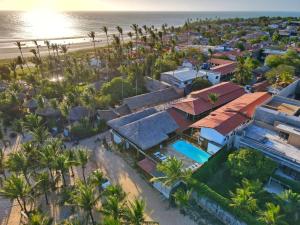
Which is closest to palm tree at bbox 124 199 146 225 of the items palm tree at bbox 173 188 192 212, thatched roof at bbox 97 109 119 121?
palm tree at bbox 173 188 192 212

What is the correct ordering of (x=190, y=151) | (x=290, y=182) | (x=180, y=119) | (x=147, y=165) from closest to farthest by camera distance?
1. (x=290, y=182)
2. (x=147, y=165)
3. (x=190, y=151)
4. (x=180, y=119)

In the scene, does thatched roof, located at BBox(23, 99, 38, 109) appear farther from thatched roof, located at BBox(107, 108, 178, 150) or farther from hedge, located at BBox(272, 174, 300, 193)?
hedge, located at BBox(272, 174, 300, 193)

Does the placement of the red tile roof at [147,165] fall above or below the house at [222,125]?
below

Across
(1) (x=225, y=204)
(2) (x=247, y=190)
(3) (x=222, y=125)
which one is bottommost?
(1) (x=225, y=204)

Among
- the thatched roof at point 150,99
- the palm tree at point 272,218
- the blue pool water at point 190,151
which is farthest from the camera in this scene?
the thatched roof at point 150,99

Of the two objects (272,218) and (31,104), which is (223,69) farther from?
(272,218)

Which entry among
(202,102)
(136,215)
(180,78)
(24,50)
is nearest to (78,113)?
(202,102)

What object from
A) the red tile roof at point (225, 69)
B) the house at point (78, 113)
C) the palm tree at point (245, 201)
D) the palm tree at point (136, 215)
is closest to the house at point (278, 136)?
the palm tree at point (245, 201)

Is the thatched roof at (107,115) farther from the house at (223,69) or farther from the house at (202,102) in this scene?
the house at (223,69)
